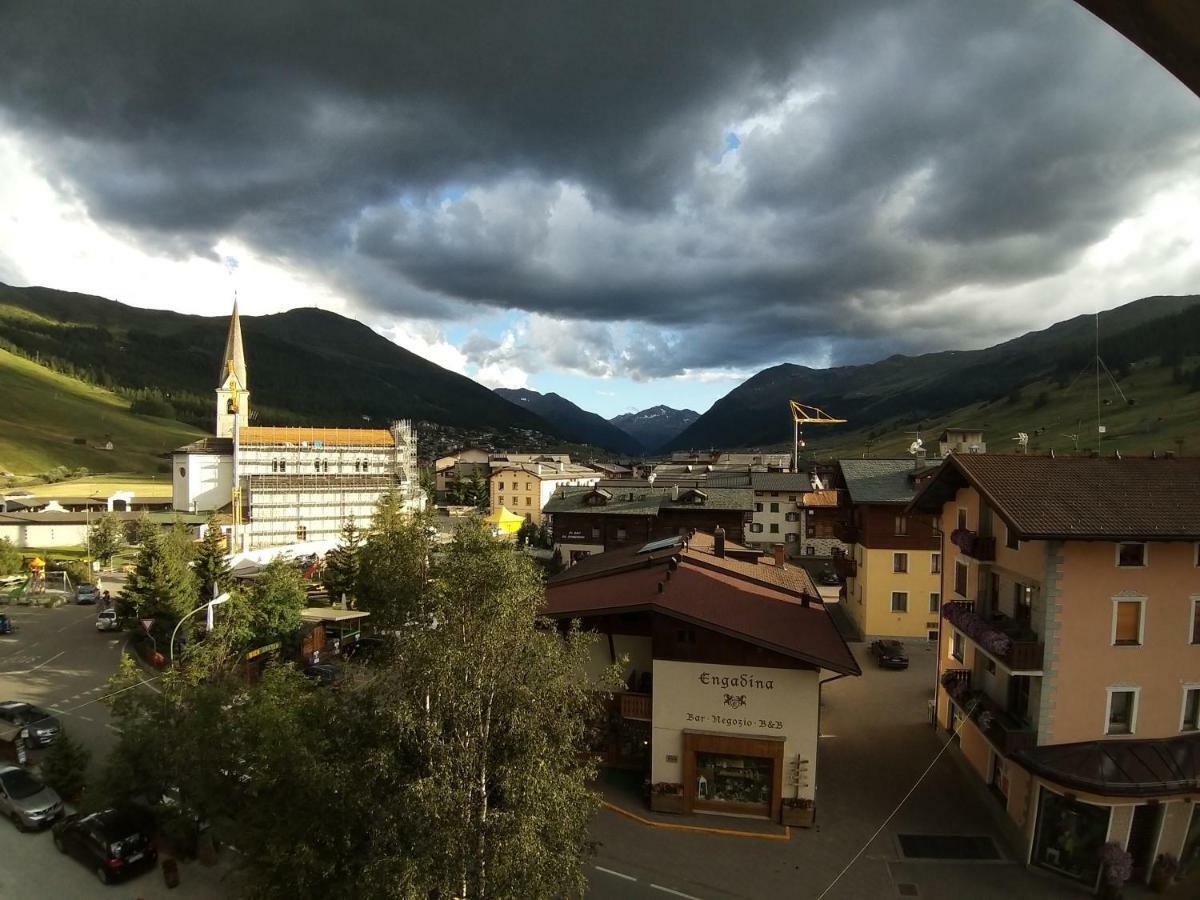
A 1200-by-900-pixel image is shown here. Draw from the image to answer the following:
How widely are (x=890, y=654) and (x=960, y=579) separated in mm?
12042

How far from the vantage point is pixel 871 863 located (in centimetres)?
2058

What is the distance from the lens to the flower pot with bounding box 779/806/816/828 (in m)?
22.3

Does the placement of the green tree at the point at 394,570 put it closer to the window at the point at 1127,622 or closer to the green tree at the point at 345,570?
the green tree at the point at 345,570

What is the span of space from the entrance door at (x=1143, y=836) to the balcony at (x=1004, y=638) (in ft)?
14.8

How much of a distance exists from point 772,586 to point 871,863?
11135 mm

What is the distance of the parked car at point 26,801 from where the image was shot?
23.1m

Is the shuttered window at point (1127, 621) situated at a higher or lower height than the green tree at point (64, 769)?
higher

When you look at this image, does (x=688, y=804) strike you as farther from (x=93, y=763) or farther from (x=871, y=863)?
(x=93, y=763)

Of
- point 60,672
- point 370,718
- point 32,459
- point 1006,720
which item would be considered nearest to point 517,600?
point 370,718

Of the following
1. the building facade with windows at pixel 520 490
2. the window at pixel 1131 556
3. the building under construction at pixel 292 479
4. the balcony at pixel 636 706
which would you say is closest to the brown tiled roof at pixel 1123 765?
the window at pixel 1131 556

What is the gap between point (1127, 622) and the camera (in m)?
20.5

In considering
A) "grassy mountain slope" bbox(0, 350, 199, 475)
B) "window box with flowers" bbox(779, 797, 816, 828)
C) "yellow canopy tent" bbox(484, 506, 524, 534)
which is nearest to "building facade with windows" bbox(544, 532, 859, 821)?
"window box with flowers" bbox(779, 797, 816, 828)

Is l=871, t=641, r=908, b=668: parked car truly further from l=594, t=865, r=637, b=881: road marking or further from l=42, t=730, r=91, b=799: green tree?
l=42, t=730, r=91, b=799: green tree

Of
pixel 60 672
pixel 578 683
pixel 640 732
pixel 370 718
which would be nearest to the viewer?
pixel 370 718
